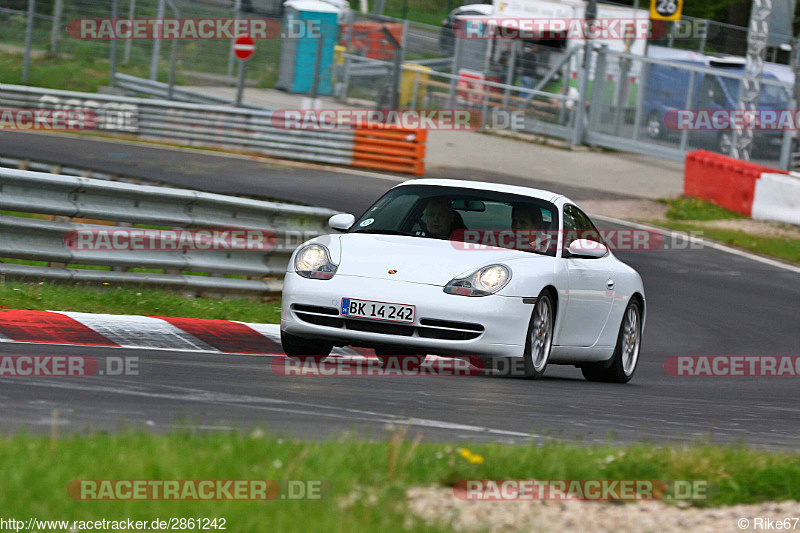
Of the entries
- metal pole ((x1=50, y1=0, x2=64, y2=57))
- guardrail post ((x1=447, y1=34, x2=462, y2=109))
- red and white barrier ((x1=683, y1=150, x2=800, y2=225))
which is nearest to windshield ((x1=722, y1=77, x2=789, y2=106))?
red and white barrier ((x1=683, y1=150, x2=800, y2=225))

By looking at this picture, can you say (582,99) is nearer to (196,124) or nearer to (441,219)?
(196,124)

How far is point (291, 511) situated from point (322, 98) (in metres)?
27.6

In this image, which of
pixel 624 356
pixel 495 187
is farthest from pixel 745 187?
pixel 495 187

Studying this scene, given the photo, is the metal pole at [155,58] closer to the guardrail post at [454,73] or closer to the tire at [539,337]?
the guardrail post at [454,73]

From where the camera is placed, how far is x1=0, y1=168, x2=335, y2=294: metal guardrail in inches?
384

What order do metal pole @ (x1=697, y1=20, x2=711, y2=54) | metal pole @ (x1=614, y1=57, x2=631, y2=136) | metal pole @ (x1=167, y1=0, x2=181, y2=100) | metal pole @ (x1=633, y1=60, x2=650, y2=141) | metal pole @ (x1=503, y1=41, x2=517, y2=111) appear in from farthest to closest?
metal pole @ (x1=697, y1=20, x2=711, y2=54)
metal pole @ (x1=503, y1=41, x2=517, y2=111)
metal pole @ (x1=614, y1=57, x2=631, y2=136)
metal pole @ (x1=633, y1=60, x2=650, y2=141)
metal pole @ (x1=167, y1=0, x2=181, y2=100)

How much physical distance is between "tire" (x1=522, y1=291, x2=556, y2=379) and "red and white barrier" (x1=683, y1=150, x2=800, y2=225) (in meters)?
13.9

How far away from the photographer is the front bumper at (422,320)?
788 centimetres

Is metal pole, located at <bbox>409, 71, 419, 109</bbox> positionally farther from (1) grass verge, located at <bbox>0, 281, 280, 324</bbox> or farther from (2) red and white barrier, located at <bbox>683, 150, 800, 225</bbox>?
(1) grass verge, located at <bbox>0, 281, 280, 324</bbox>

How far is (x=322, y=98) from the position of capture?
30.9 m

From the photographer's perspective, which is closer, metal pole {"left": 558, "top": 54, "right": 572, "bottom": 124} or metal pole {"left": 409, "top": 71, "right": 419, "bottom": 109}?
metal pole {"left": 558, "top": 54, "right": 572, "bottom": 124}

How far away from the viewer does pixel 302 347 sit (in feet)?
27.8

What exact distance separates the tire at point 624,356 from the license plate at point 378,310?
253 centimetres

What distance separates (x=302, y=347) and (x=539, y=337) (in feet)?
5.08
